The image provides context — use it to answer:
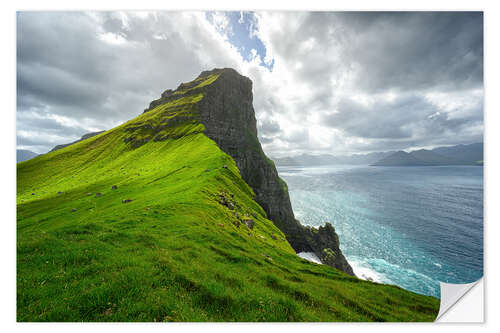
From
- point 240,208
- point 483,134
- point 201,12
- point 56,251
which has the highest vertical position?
point 201,12

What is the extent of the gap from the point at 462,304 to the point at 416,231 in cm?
8940

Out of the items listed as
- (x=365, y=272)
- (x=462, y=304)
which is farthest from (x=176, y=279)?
(x=365, y=272)

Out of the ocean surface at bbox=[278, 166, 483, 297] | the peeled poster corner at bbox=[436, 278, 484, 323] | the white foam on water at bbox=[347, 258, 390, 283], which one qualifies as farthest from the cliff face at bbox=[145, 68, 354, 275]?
the peeled poster corner at bbox=[436, 278, 484, 323]

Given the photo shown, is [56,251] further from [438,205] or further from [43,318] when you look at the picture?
[438,205]

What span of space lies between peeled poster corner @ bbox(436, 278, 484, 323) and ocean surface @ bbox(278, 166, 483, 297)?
27887 mm

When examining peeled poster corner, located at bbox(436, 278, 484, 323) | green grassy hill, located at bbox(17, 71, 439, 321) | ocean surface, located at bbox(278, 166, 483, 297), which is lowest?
ocean surface, located at bbox(278, 166, 483, 297)

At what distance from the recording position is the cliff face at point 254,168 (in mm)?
69125

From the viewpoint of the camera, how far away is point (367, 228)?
295 ft

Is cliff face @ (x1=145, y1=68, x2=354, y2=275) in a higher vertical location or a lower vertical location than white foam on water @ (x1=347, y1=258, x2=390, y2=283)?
higher

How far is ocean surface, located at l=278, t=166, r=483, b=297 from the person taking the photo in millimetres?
55125

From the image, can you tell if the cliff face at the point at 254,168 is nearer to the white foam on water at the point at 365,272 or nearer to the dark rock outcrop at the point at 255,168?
the dark rock outcrop at the point at 255,168

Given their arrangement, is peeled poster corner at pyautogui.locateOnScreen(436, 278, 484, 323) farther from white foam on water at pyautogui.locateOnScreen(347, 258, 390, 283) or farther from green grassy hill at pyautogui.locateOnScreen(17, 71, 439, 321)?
white foam on water at pyautogui.locateOnScreen(347, 258, 390, 283)
